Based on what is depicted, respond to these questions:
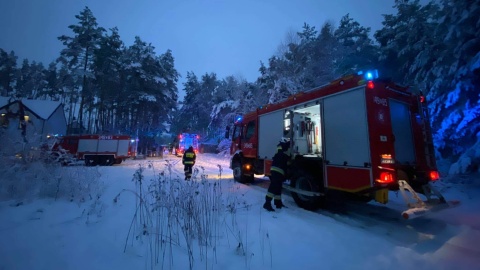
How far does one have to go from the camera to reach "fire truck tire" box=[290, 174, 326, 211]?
6.15 meters

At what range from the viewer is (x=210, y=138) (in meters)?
41.6

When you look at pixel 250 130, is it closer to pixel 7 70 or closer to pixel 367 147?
pixel 367 147

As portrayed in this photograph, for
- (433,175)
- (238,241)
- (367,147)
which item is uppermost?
(367,147)

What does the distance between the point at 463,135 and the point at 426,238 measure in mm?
8720

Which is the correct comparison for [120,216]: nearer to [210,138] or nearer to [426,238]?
[426,238]

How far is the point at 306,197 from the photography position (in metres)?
6.35

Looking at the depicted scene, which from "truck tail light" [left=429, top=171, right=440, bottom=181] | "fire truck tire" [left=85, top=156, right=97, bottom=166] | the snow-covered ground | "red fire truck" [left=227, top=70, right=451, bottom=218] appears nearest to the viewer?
the snow-covered ground

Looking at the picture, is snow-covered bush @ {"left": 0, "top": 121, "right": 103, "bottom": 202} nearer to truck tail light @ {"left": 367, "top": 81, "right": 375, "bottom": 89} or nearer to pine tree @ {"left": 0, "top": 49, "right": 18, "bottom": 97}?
truck tail light @ {"left": 367, "top": 81, "right": 375, "bottom": 89}

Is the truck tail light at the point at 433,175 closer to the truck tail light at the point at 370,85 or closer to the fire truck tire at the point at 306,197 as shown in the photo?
the fire truck tire at the point at 306,197

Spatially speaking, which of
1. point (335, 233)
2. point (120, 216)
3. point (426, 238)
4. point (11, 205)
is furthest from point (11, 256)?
point (426, 238)

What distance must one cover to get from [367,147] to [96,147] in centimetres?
2210

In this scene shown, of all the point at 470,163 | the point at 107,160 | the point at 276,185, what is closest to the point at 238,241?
the point at 276,185

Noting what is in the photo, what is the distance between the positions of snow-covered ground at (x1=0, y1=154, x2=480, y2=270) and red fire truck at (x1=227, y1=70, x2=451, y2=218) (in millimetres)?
664

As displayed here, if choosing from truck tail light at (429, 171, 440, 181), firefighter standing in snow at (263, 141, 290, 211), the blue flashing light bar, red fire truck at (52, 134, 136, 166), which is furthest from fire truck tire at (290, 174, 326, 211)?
red fire truck at (52, 134, 136, 166)
